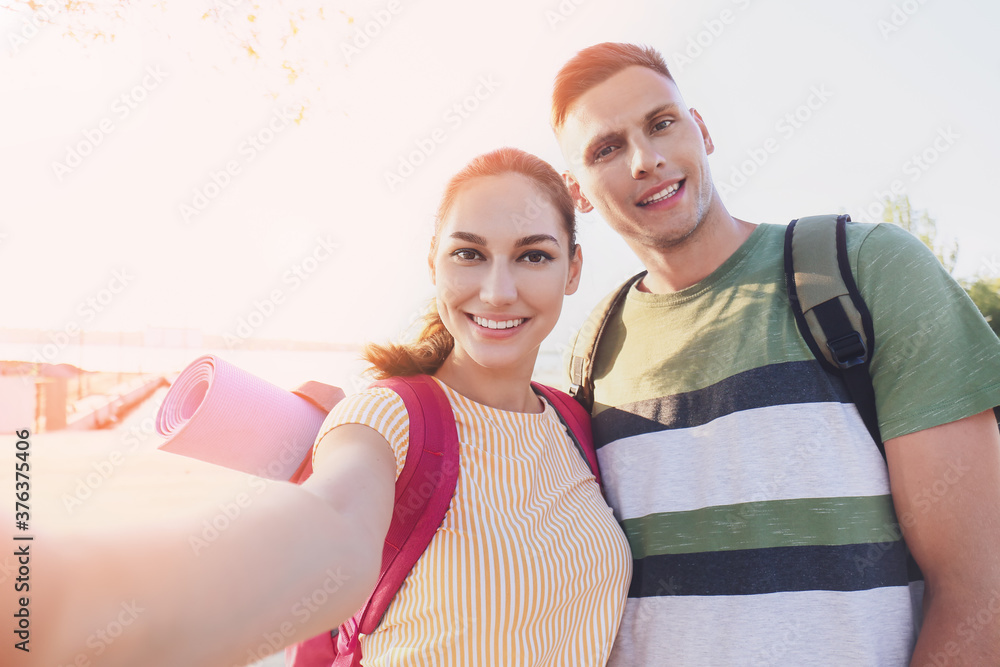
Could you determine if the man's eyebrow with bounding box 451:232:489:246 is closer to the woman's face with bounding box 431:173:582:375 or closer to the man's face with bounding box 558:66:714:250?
the woman's face with bounding box 431:173:582:375

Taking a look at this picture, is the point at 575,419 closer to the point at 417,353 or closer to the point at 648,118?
the point at 417,353

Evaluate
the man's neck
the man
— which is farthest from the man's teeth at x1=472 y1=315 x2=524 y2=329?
the man's neck

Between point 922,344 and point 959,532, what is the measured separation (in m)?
0.49

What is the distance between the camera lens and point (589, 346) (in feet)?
7.51

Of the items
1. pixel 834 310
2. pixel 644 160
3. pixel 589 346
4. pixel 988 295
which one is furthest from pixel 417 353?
pixel 988 295

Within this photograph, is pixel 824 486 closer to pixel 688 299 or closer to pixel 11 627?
pixel 688 299

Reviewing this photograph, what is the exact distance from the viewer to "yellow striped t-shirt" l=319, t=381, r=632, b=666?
138cm

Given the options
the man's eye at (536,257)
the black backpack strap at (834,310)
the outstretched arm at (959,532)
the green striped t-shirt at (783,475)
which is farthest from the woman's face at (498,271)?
the outstretched arm at (959,532)

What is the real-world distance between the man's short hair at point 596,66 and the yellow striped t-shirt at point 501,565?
1.27 m

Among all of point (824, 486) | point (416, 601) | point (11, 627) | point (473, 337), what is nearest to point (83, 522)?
point (11, 627)

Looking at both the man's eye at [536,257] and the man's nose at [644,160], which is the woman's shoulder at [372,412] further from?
the man's nose at [644,160]

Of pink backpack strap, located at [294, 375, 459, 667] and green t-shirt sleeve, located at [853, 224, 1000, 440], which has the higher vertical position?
green t-shirt sleeve, located at [853, 224, 1000, 440]

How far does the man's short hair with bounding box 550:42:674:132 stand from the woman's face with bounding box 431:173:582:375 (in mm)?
625

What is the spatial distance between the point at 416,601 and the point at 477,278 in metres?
0.89
